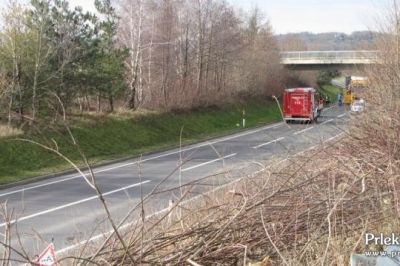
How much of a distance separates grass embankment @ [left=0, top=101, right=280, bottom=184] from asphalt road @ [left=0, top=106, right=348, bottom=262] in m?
1.67

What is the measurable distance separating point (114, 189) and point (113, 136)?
11.5m

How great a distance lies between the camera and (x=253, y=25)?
215 feet

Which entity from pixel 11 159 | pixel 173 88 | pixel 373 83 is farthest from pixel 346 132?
pixel 173 88

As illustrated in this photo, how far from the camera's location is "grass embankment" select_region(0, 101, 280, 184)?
21078 millimetres

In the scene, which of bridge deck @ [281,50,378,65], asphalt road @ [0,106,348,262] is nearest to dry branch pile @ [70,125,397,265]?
asphalt road @ [0,106,348,262]

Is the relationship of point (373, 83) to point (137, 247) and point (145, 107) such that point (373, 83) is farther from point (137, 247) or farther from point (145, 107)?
point (145, 107)

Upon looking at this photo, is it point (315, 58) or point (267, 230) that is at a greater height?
point (315, 58)

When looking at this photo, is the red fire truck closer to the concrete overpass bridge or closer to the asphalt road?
the asphalt road

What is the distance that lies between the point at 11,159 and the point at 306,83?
6556 centimetres

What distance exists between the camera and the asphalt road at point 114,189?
8.06 metres

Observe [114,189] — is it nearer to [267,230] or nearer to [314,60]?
[267,230]

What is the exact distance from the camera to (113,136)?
2814cm

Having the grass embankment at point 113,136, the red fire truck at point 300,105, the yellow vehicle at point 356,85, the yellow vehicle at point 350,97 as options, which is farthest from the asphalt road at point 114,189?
the red fire truck at point 300,105

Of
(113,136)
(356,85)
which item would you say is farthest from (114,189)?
(113,136)
